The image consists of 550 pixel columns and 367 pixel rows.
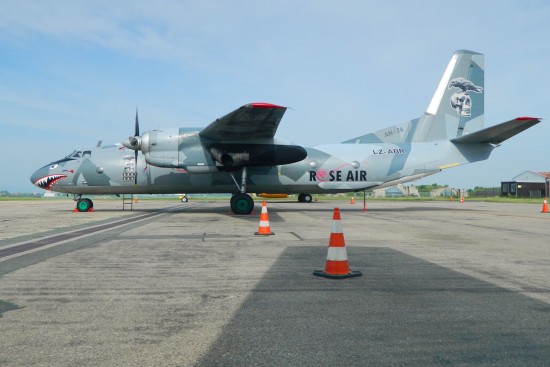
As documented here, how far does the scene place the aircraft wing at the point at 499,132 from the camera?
17.8 metres

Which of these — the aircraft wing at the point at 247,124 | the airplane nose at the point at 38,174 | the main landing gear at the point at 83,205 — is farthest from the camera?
the main landing gear at the point at 83,205

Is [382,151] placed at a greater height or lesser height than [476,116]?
lesser

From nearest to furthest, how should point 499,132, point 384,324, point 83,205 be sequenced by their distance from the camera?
1. point 384,324
2. point 499,132
3. point 83,205

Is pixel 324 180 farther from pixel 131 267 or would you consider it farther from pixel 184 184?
pixel 131 267

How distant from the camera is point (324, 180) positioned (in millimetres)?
20500

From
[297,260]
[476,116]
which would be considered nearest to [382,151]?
[476,116]

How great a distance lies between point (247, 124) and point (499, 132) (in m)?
12.1

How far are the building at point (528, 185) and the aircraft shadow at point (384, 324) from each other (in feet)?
212

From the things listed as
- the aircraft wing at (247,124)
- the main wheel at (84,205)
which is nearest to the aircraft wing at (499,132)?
the aircraft wing at (247,124)

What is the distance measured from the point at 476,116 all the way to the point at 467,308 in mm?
20647

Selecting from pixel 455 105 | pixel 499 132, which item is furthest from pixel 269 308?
pixel 455 105

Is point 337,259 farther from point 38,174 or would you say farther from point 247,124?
point 38,174

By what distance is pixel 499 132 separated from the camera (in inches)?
762

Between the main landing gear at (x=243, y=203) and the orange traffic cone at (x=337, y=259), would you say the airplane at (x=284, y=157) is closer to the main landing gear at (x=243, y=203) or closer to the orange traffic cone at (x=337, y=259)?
the main landing gear at (x=243, y=203)
